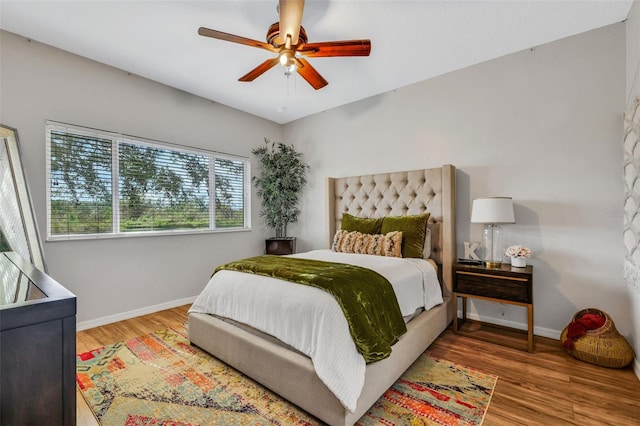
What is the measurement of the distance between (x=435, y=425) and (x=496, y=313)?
1.86 m

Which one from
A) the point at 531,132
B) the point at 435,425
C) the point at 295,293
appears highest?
the point at 531,132

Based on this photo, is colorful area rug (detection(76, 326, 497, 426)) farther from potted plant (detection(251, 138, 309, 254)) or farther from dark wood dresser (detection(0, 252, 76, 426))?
potted plant (detection(251, 138, 309, 254))

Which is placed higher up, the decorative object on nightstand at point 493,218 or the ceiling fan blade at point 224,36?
the ceiling fan blade at point 224,36

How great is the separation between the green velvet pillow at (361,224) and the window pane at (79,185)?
2.72m

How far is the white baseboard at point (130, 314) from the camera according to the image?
10.1 ft

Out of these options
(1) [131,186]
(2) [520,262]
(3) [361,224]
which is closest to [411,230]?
(3) [361,224]

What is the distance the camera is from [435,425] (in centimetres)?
171

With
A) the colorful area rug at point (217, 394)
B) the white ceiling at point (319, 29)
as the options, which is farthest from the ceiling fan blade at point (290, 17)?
the colorful area rug at point (217, 394)

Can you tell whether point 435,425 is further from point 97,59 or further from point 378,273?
point 97,59

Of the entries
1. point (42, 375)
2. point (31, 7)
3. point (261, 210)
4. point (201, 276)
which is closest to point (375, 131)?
point (261, 210)

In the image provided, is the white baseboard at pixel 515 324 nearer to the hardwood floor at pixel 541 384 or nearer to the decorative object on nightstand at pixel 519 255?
the hardwood floor at pixel 541 384

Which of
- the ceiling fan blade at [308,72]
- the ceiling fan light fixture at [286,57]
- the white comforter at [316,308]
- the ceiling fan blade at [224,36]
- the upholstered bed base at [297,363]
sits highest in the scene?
the ceiling fan blade at [224,36]

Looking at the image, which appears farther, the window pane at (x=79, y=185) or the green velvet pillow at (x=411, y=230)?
the green velvet pillow at (x=411, y=230)

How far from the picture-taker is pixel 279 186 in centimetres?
469
